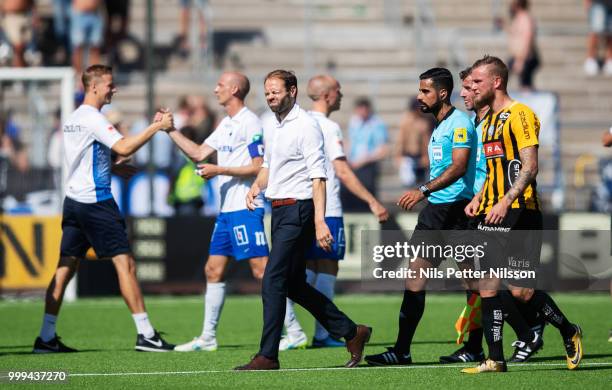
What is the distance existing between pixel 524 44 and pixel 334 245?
38.9 feet

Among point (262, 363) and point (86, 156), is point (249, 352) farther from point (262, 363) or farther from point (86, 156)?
point (86, 156)

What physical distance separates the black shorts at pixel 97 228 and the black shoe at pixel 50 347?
806 mm

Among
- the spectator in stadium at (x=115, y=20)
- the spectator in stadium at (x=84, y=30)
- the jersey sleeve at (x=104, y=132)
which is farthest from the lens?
the spectator in stadium at (x=115, y=20)

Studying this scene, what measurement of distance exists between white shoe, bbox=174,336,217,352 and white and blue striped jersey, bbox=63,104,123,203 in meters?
1.53

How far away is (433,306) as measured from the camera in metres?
16.0

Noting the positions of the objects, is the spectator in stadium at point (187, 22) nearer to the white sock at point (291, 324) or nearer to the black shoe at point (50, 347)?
the white sock at point (291, 324)

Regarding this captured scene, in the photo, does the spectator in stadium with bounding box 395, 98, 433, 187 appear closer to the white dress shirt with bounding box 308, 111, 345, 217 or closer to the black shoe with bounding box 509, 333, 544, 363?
the white dress shirt with bounding box 308, 111, 345, 217

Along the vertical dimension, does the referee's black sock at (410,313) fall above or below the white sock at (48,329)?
above

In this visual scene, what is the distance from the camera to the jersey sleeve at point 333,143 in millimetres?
11742

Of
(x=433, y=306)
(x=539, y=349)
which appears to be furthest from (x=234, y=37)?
(x=539, y=349)

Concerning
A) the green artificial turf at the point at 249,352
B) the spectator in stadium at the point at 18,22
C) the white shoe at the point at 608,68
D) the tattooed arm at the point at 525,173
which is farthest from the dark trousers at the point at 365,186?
the tattooed arm at the point at 525,173

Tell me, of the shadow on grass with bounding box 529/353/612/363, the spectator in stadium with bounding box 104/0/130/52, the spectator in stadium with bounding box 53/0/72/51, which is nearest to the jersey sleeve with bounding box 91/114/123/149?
the shadow on grass with bounding box 529/353/612/363

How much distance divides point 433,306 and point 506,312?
18.8 feet

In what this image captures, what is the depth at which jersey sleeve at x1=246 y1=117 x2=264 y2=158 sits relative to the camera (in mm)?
11508
